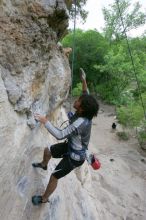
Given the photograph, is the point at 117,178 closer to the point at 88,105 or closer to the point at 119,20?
the point at 88,105

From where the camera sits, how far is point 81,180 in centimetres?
769

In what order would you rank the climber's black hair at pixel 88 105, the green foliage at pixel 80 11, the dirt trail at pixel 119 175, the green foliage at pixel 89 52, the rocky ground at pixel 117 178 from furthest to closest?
1. the green foliage at pixel 89 52
2. the green foliage at pixel 80 11
3. the dirt trail at pixel 119 175
4. the rocky ground at pixel 117 178
5. the climber's black hair at pixel 88 105

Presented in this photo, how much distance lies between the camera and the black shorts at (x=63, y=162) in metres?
4.79

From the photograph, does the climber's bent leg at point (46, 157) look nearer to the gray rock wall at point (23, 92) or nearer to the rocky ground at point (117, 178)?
the gray rock wall at point (23, 92)

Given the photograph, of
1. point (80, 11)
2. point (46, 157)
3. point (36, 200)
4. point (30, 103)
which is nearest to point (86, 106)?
point (30, 103)

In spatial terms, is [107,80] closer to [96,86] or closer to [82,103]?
[96,86]

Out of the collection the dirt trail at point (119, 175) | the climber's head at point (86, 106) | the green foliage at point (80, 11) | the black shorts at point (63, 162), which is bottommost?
the dirt trail at point (119, 175)

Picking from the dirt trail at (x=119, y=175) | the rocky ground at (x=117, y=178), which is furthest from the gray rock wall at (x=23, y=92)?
the dirt trail at (x=119, y=175)

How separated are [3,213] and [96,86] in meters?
20.3

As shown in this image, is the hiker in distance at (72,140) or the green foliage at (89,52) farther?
the green foliage at (89,52)

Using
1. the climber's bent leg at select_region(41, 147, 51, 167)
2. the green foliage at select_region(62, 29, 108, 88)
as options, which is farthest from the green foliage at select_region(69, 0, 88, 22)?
the climber's bent leg at select_region(41, 147, 51, 167)

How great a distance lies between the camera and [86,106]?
4.42m

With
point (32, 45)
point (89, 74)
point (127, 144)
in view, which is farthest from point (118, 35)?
point (32, 45)

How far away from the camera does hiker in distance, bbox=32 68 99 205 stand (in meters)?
4.36
